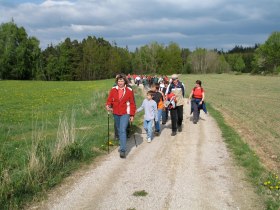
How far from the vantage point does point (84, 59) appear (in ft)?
312

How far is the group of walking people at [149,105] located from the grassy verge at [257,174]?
2.23 m

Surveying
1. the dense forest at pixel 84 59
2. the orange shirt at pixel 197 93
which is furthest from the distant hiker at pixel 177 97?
the dense forest at pixel 84 59

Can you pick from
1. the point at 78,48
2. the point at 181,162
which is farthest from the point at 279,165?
the point at 78,48

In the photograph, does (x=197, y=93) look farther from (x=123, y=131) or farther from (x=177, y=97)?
(x=123, y=131)

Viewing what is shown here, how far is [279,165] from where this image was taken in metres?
10.2

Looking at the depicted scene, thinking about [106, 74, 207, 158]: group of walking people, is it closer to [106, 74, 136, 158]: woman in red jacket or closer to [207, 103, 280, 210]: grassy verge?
[106, 74, 136, 158]: woman in red jacket

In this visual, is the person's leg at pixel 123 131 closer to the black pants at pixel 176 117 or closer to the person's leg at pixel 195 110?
the black pants at pixel 176 117

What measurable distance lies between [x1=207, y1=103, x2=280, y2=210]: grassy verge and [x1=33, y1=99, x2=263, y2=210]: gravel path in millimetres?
208

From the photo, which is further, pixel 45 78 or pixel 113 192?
pixel 45 78

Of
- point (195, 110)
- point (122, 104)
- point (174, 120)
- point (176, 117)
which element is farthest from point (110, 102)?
point (195, 110)

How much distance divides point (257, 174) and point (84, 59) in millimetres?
89631

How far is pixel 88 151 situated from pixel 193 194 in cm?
370

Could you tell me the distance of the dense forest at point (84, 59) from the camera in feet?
281

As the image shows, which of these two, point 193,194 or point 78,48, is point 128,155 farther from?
point 78,48
